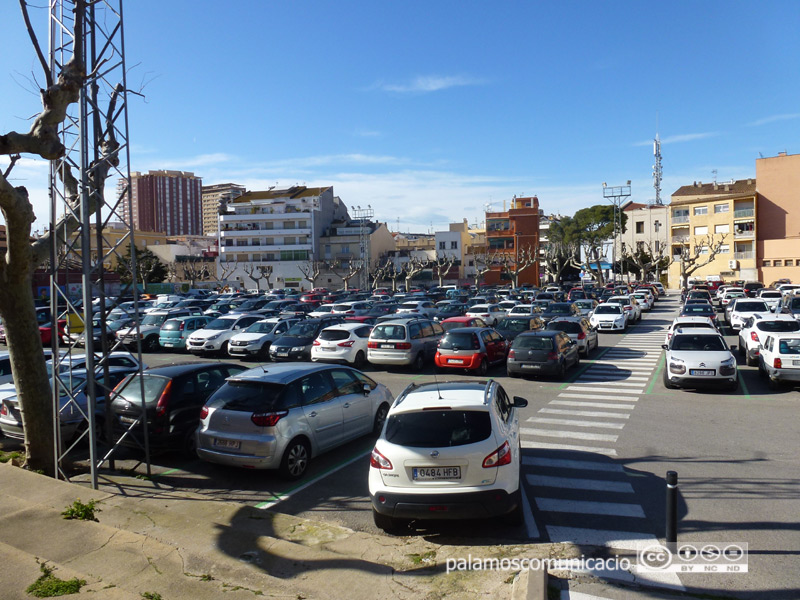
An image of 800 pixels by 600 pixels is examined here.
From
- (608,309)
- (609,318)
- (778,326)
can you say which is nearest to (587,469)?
(778,326)

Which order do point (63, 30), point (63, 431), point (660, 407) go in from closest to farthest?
point (63, 30) < point (63, 431) < point (660, 407)

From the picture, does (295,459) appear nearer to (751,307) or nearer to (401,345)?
(401,345)

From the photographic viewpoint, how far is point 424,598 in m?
5.24

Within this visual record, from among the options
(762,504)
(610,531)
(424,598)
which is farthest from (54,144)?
(762,504)

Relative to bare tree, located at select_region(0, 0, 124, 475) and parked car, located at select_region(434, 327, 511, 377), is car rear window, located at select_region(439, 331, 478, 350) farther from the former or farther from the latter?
bare tree, located at select_region(0, 0, 124, 475)

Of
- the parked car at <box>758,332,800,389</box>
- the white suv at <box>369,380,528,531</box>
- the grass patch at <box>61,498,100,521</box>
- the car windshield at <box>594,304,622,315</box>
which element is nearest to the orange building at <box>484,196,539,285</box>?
the car windshield at <box>594,304,622,315</box>

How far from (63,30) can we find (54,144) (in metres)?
2.17

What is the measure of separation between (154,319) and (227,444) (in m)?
21.5

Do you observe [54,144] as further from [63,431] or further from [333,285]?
[333,285]

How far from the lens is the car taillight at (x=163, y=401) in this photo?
32.2ft

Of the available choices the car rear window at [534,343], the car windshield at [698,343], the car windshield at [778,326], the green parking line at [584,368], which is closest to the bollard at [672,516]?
the green parking line at [584,368]

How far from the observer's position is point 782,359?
50.5 ft

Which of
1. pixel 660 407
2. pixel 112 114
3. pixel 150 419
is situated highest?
pixel 112 114

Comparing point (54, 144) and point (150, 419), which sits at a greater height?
point (54, 144)
